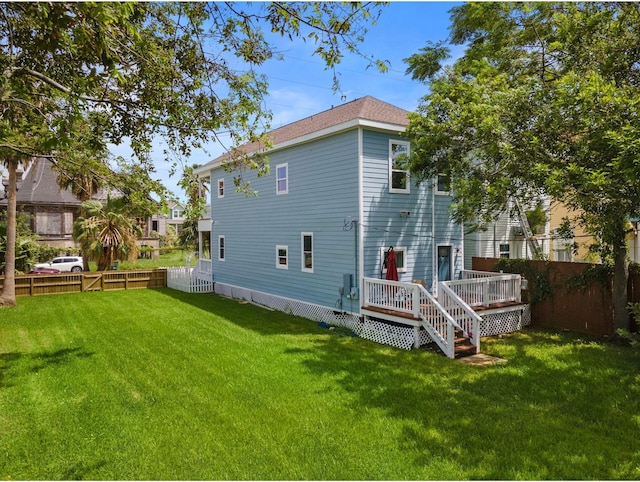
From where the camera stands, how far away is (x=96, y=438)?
489 centimetres

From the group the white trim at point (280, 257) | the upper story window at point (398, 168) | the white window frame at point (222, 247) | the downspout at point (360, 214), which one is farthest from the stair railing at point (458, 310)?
the white window frame at point (222, 247)

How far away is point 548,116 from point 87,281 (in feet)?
62.0

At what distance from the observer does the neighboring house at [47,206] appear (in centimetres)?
2941

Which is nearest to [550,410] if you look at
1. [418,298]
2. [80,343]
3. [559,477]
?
[559,477]

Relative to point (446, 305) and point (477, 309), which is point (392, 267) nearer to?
point (446, 305)

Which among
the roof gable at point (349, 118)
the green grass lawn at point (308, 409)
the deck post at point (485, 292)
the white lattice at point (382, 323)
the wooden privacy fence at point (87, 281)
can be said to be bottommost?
the green grass lawn at point (308, 409)

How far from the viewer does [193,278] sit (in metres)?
18.4

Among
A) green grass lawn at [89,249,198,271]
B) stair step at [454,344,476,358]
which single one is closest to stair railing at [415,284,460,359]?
stair step at [454,344,476,358]

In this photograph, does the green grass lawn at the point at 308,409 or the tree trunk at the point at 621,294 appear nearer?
the green grass lawn at the point at 308,409

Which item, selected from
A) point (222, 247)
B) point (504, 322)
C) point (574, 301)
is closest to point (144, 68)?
point (504, 322)

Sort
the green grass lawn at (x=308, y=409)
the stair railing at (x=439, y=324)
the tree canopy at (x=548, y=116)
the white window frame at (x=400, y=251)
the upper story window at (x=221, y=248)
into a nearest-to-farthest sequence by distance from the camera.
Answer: the green grass lawn at (x=308, y=409)
the tree canopy at (x=548, y=116)
the stair railing at (x=439, y=324)
the white window frame at (x=400, y=251)
the upper story window at (x=221, y=248)

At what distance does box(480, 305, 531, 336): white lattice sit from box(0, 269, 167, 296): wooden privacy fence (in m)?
15.8

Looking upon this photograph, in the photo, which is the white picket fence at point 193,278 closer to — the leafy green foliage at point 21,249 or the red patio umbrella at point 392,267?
the leafy green foliage at point 21,249

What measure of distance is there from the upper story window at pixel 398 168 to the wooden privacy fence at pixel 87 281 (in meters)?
13.8
